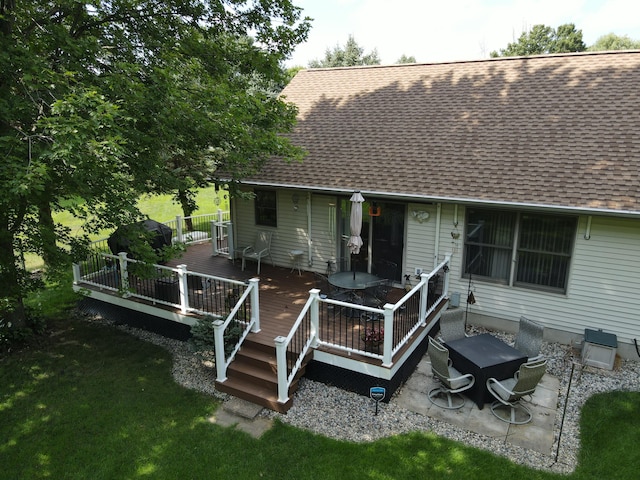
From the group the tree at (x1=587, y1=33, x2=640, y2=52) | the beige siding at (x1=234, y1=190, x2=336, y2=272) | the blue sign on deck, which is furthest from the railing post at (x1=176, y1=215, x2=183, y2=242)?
the tree at (x1=587, y1=33, x2=640, y2=52)

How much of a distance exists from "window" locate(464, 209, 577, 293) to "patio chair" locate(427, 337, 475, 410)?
120 inches

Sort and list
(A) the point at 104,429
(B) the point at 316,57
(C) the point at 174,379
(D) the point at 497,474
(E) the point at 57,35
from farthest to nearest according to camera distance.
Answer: (B) the point at 316,57, (C) the point at 174,379, (E) the point at 57,35, (A) the point at 104,429, (D) the point at 497,474

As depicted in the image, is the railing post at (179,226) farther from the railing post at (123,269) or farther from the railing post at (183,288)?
the railing post at (183,288)

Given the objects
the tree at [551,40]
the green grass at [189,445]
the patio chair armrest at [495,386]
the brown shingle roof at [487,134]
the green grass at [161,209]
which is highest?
the tree at [551,40]

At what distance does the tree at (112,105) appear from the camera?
6.37 m

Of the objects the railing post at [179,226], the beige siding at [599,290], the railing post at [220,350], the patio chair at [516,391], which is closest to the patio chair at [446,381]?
the patio chair at [516,391]

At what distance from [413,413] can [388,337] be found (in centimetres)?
132

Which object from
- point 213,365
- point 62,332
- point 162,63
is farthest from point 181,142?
point 62,332

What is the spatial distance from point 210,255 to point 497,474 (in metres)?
10.1

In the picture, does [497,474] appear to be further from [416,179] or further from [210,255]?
[210,255]

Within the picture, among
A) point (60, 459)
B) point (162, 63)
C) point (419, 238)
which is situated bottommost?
point (60, 459)

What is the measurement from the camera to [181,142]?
9.09m

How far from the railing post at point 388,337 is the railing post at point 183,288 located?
14.8ft

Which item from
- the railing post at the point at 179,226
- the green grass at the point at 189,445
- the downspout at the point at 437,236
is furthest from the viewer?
the railing post at the point at 179,226
